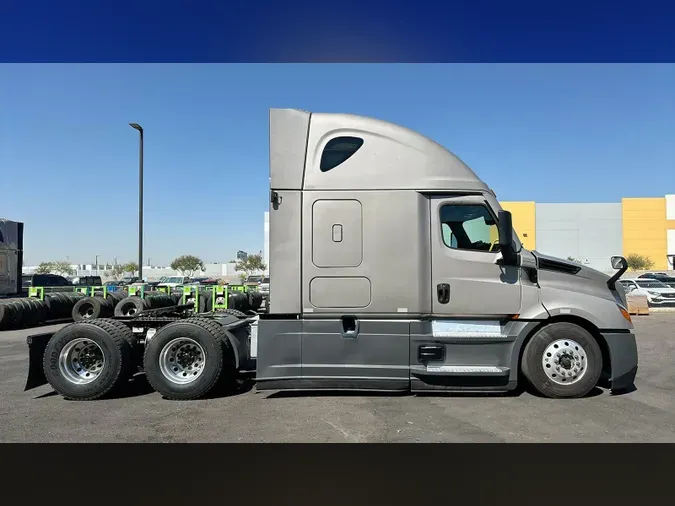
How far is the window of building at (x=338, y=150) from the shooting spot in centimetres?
628

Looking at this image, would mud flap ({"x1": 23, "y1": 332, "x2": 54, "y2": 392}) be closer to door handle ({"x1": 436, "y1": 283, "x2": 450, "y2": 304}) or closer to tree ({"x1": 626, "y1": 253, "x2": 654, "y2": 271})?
door handle ({"x1": 436, "y1": 283, "x2": 450, "y2": 304})

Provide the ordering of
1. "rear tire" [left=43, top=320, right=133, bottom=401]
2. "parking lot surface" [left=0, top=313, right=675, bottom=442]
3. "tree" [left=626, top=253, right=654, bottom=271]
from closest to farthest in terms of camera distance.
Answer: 1. "parking lot surface" [left=0, top=313, right=675, bottom=442]
2. "rear tire" [left=43, top=320, right=133, bottom=401]
3. "tree" [left=626, top=253, right=654, bottom=271]

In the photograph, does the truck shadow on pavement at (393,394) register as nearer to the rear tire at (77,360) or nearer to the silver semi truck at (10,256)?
the rear tire at (77,360)

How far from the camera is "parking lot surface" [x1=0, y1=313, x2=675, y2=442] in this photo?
16.6 feet

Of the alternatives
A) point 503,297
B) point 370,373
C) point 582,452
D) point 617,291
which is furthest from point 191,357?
point 617,291

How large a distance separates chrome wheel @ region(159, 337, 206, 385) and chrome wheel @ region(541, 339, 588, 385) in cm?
468

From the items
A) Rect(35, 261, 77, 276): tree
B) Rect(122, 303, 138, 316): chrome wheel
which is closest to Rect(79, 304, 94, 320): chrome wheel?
Rect(122, 303, 138, 316): chrome wheel

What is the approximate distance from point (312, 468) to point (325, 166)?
374cm

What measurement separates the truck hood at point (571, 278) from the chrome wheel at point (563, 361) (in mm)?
748

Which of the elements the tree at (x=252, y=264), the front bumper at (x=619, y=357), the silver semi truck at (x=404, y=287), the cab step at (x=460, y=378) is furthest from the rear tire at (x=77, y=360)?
the tree at (x=252, y=264)

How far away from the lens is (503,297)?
20.5ft

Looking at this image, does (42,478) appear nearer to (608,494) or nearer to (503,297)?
(608,494)

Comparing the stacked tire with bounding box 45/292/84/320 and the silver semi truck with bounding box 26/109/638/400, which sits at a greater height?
the silver semi truck with bounding box 26/109/638/400

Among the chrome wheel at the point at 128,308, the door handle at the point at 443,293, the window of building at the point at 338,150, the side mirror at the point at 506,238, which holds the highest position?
the window of building at the point at 338,150
